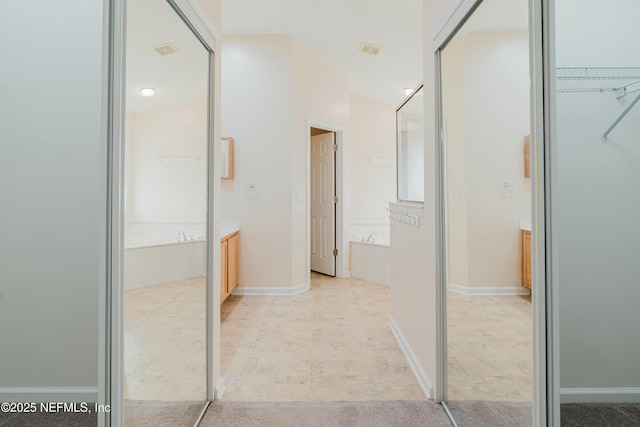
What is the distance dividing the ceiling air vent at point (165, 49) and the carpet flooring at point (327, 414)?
5.26 ft

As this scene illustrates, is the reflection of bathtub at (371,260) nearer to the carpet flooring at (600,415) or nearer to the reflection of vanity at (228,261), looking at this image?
the reflection of vanity at (228,261)

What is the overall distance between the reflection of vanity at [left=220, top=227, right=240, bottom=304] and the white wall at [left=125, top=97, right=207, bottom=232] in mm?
1667

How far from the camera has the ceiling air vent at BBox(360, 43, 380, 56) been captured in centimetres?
379

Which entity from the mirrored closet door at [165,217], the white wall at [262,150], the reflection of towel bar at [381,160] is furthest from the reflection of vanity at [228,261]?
the reflection of towel bar at [381,160]

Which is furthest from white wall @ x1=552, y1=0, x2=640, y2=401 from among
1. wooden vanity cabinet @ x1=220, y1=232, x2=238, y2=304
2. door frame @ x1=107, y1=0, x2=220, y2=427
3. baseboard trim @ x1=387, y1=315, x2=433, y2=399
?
wooden vanity cabinet @ x1=220, y1=232, x2=238, y2=304

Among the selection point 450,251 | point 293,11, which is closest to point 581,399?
point 450,251

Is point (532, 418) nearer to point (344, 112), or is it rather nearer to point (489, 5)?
point (489, 5)

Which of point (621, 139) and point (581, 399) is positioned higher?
point (621, 139)

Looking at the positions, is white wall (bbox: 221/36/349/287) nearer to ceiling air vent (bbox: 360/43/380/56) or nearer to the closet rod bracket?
ceiling air vent (bbox: 360/43/380/56)

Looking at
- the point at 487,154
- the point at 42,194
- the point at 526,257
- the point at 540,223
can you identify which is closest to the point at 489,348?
the point at 526,257

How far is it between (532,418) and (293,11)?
3.66m

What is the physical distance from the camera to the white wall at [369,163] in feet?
17.2

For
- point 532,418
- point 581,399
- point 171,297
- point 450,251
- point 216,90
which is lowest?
point 532,418

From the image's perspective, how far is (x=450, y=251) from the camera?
5.14 feet
